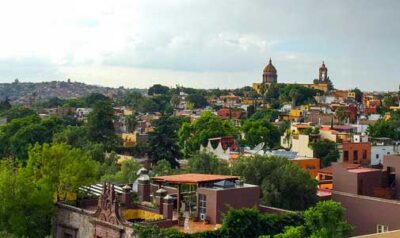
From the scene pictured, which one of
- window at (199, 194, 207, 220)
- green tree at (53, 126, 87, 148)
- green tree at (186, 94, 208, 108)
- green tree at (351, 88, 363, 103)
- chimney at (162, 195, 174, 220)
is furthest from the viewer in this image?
green tree at (351, 88, 363, 103)

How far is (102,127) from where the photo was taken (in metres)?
62.5

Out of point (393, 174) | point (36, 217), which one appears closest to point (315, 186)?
point (393, 174)

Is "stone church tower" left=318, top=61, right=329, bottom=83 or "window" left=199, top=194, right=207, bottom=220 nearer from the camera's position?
"window" left=199, top=194, right=207, bottom=220

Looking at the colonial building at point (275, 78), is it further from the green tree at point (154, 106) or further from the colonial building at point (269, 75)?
the green tree at point (154, 106)

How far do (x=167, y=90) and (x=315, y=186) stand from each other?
14399 centimetres

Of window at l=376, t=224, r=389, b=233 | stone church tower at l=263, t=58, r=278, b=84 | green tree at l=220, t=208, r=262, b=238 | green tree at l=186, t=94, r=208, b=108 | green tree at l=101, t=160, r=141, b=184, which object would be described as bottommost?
window at l=376, t=224, r=389, b=233

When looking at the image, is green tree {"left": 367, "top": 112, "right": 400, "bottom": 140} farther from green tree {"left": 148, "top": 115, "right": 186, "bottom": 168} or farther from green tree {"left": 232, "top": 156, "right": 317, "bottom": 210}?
green tree {"left": 232, "top": 156, "right": 317, "bottom": 210}

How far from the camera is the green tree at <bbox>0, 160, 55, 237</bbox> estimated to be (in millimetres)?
25891

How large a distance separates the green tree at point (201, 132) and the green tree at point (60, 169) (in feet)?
123

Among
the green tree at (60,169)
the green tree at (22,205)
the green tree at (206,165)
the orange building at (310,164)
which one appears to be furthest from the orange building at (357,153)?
the green tree at (22,205)

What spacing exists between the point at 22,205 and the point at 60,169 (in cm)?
347

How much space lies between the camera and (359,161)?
181 ft

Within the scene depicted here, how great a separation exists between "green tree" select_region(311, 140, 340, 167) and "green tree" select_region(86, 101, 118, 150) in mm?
19364

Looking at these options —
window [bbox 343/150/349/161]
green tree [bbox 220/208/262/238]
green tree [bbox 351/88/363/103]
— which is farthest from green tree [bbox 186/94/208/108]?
green tree [bbox 220/208/262/238]
